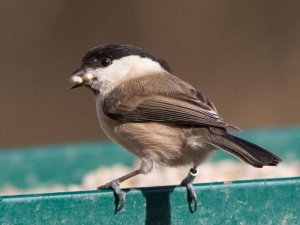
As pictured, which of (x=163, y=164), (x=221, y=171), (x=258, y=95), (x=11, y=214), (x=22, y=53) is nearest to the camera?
(x=11, y=214)

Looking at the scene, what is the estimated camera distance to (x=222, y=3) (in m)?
6.89

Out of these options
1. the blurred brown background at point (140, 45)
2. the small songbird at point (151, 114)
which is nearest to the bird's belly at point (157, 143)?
the small songbird at point (151, 114)

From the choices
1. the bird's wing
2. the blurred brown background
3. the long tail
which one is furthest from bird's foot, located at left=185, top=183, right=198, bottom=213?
the blurred brown background

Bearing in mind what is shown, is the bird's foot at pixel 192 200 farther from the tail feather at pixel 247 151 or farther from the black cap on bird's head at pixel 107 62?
the black cap on bird's head at pixel 107 62

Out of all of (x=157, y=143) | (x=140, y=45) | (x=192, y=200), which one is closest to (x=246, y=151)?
(x=192, y=200)

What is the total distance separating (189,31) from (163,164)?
383 centimetres

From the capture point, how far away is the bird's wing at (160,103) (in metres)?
3.08

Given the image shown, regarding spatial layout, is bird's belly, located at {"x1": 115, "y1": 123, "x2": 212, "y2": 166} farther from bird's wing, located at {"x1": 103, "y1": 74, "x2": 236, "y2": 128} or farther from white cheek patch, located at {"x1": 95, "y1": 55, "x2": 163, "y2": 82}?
white cheek patch, located at {"x1": 95, "y1": 55, "x2": 163, "y2": 82}

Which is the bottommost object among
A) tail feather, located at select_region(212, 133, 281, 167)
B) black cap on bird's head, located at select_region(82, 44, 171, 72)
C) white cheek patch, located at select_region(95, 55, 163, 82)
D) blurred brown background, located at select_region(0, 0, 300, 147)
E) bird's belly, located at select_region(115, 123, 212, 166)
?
tail feather, located at select_region(212, 133, 281, 167)

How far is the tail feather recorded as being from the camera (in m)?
2.82

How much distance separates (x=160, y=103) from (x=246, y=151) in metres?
0.42

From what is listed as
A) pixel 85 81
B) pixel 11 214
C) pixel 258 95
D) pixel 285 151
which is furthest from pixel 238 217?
pixel 258 95

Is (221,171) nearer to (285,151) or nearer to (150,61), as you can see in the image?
(285,151)

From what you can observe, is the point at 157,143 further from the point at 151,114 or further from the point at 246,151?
the point at 246,151
